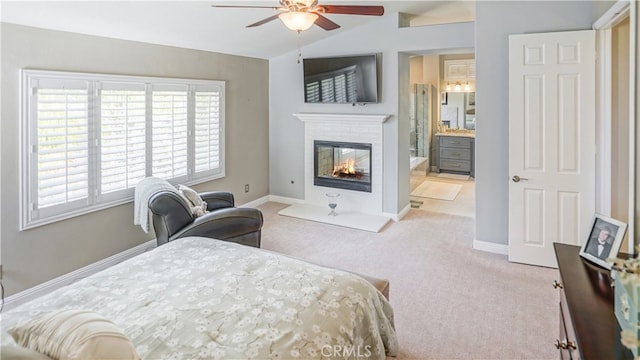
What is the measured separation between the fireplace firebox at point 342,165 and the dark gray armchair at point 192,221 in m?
2.33

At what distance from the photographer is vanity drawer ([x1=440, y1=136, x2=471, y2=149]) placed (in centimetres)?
870

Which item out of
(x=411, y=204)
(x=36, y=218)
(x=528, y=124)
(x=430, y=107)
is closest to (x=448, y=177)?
(x=430, y=107)

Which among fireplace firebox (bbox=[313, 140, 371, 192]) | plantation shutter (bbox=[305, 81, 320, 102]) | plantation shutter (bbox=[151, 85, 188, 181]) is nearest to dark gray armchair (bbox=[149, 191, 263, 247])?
plantation shutter (bbox=[151, 85, 188, 181])

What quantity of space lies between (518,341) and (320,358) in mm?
1798

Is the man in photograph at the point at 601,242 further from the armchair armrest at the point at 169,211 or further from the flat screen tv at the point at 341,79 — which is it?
the flat screen tv at the point at 341,79

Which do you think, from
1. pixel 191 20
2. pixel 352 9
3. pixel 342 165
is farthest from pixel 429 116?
pixel 352 9

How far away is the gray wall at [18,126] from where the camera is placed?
3.16 m

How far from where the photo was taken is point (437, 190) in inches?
295

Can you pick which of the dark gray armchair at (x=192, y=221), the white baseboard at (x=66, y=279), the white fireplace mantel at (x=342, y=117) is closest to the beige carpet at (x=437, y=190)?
the white fireplace mantel at (x=342, y=117)

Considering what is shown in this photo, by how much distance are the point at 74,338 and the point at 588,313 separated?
5.99ft

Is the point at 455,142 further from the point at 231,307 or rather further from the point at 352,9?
the point at 231,307

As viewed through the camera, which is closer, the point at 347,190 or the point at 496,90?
the point at 496,90

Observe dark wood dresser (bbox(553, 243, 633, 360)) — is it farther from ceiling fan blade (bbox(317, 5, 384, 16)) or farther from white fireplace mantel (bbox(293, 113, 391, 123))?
white fireplace mantel (bbox(293, 113, 391, 123))

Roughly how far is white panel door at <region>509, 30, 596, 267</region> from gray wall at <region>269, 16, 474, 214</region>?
129cm
